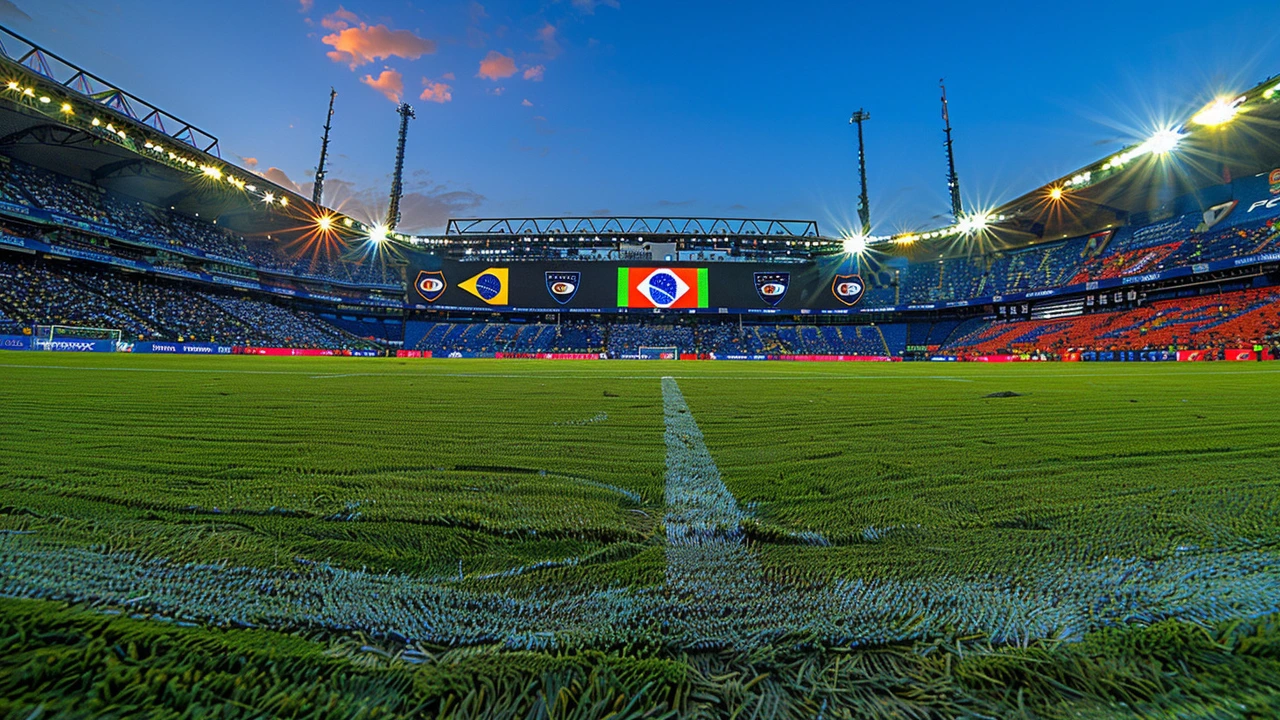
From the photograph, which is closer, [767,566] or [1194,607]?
[1194,607]

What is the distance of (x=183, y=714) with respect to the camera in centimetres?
37

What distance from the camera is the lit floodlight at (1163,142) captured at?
18000 mm

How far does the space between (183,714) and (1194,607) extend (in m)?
0.98

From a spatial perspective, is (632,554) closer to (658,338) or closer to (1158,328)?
(1158,328)

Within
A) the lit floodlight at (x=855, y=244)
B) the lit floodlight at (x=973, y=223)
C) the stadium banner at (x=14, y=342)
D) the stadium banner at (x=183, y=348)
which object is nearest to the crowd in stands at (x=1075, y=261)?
the lit floodlight at (x=855, y=244)

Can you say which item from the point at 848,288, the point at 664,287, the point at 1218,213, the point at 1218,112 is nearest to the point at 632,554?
the point at 1218,112

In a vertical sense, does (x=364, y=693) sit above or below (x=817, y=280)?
below

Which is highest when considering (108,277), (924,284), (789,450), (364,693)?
(924,284)

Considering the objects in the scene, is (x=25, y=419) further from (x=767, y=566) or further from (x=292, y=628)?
(x=767, y=566)

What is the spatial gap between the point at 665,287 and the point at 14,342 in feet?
94.4

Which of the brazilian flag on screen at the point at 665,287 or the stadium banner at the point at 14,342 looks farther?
the brazilian flag on screen at the point at 665,287

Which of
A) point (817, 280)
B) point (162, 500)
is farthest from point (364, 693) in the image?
point (817, 280)

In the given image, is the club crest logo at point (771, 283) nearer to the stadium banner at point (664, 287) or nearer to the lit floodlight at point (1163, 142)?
the stadium banner at point (664, 287)

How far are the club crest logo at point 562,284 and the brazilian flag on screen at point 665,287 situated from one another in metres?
3.19
